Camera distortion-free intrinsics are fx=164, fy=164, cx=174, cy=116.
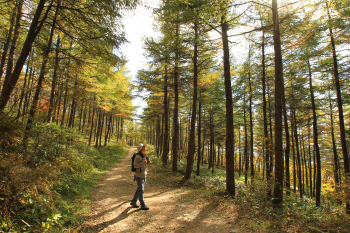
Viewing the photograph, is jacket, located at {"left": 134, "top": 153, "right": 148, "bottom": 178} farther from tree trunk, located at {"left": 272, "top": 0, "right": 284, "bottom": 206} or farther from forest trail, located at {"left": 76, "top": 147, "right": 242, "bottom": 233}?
tree trunk, located at {"left": 272, "top": 0, "right": 284, "bottom": 206}

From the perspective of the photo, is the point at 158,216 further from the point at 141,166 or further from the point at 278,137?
the point at 278,137

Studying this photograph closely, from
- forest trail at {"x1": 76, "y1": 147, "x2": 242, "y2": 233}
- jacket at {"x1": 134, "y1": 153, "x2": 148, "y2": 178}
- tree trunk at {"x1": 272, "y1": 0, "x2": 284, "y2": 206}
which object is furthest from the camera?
tree trunk at {"x1": 272, "y1": 0, "x2": 284, "y2": 206}

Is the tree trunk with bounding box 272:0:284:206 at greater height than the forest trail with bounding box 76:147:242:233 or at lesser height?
greater

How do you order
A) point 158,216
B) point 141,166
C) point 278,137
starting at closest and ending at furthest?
point 158,216, point 141,166, point 278,137

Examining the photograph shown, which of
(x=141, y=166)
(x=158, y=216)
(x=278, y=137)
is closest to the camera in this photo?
(x=158, y=216)

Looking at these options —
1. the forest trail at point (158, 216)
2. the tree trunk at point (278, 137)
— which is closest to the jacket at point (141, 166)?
the forest trail at point (158, 216)

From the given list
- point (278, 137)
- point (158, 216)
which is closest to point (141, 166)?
point (158, 216)

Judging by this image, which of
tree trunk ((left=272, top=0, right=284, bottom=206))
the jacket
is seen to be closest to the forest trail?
the jacket

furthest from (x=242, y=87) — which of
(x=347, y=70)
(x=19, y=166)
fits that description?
(x=19, y=166)

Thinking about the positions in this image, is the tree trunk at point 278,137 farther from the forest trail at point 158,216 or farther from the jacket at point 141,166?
the jacket at point 141,166

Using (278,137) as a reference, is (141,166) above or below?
below

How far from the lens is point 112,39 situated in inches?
214

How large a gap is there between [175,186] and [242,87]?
1049 cm

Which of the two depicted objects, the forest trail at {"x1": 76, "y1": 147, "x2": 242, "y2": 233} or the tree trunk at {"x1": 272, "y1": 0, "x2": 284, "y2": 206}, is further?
the tree trunk at {"x1": 272, "y1": 0, "x2": 284, "y2": 206}
